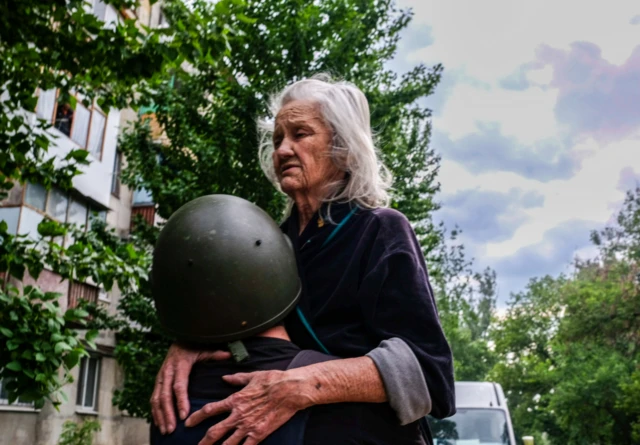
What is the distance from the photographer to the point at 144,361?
1213cm

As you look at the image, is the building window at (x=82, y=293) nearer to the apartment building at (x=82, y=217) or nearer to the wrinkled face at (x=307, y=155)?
the apartment building at (x=82, y=217)

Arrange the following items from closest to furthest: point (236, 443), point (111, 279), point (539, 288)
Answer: point (236, 443), point (111, 279), point (539, 288)

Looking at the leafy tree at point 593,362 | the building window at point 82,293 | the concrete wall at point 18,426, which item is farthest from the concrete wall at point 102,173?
the leafy tree at point 593,362

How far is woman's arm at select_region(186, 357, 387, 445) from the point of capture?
1.56 m

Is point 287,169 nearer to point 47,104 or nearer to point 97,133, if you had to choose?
point 47,104

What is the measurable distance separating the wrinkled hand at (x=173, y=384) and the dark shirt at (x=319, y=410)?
20 millimetres

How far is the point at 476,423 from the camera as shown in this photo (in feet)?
35.2

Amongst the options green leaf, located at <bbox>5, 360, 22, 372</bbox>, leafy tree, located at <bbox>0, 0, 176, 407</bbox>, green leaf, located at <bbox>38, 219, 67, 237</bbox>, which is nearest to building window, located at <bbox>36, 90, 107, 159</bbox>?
leafy tree, located at <bbox>0, 0, 176, 407</bbox>

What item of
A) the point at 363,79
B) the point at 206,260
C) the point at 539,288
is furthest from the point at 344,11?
the point at 539,288

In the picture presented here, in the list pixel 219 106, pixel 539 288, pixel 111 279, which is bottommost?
pixel 111 279

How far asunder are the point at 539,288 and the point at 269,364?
174 feet

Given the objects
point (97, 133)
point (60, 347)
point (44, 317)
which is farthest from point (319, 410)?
point (97, 133)

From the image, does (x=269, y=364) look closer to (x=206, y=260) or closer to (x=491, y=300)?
(x=206, y=260)

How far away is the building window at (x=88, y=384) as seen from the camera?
18531 millimetres
